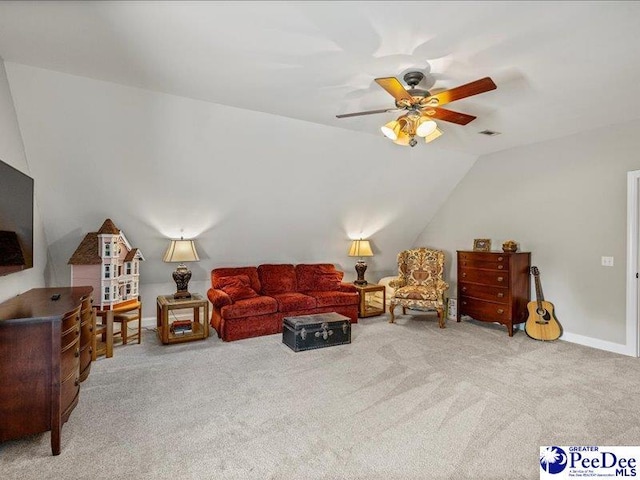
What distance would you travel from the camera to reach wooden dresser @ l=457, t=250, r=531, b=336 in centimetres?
452

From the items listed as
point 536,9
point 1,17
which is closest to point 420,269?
point 536,9

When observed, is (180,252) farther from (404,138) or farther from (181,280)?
(404,138)

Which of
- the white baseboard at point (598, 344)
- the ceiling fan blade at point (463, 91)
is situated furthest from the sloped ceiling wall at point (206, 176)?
the white baseboard at point (598, 344)

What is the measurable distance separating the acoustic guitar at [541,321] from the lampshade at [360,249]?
7.78ft

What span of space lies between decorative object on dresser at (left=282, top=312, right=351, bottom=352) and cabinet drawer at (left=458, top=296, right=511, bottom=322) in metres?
2.02

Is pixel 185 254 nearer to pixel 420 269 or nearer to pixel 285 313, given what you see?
pixel 285 313

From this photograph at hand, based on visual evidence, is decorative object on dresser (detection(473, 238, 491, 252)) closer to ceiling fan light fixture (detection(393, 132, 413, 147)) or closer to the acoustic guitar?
the acoustic guitar

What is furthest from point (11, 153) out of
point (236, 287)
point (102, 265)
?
point (236, 287)

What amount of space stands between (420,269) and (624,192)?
8.73 feet

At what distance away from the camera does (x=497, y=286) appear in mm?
4660

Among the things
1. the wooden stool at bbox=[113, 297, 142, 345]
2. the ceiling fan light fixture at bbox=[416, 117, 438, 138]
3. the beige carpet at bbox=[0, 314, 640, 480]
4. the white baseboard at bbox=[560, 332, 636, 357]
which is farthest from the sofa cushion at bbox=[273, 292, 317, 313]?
the white baseboard at bbox=[560, 332, 636, 357]

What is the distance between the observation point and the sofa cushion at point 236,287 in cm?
466

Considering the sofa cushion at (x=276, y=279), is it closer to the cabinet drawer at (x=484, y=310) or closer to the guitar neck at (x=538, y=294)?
the cabinet drawer at (x=484, y=310)

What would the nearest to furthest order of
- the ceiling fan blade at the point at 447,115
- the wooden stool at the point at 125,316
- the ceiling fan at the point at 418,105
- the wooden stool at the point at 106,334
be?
the ceiling fan at the point at 418,105
the ceiling fan blade at the point at 447,115
the wooden stool at the point at 106,334
the wooden stool at the point at 125,316
